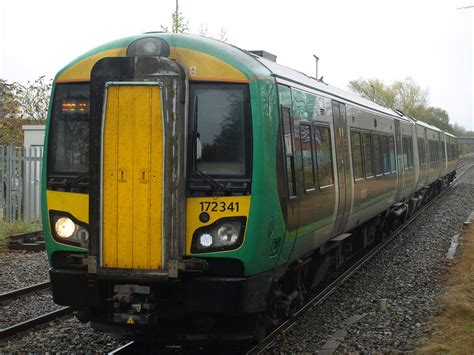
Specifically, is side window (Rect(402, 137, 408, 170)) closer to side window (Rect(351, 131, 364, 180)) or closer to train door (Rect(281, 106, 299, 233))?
side window (Rect(351, 131, 364, 180))

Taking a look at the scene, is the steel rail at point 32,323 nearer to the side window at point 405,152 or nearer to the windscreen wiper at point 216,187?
the windscreen wiper at point 216,187

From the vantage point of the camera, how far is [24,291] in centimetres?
817

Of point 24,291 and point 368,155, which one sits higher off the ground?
point 368,155

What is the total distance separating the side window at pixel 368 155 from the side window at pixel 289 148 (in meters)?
3.90

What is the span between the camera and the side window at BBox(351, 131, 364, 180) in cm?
886

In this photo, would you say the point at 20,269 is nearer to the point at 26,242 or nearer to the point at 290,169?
the point at 26,242

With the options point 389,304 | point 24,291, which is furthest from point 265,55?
point 24,291

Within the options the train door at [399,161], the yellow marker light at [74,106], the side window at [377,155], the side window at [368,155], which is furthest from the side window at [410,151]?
the yellow marker light at [74,106]

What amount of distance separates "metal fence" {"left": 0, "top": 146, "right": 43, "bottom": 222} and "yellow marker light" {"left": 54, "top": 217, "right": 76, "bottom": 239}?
8.83 metres

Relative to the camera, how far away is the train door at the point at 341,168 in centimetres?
789

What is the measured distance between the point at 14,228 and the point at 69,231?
8379 millimetres

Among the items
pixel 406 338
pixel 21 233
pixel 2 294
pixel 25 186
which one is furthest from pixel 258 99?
pixel 25 186

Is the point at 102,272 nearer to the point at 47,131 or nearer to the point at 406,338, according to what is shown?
the point at 47,131

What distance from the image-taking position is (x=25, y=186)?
14109mm
